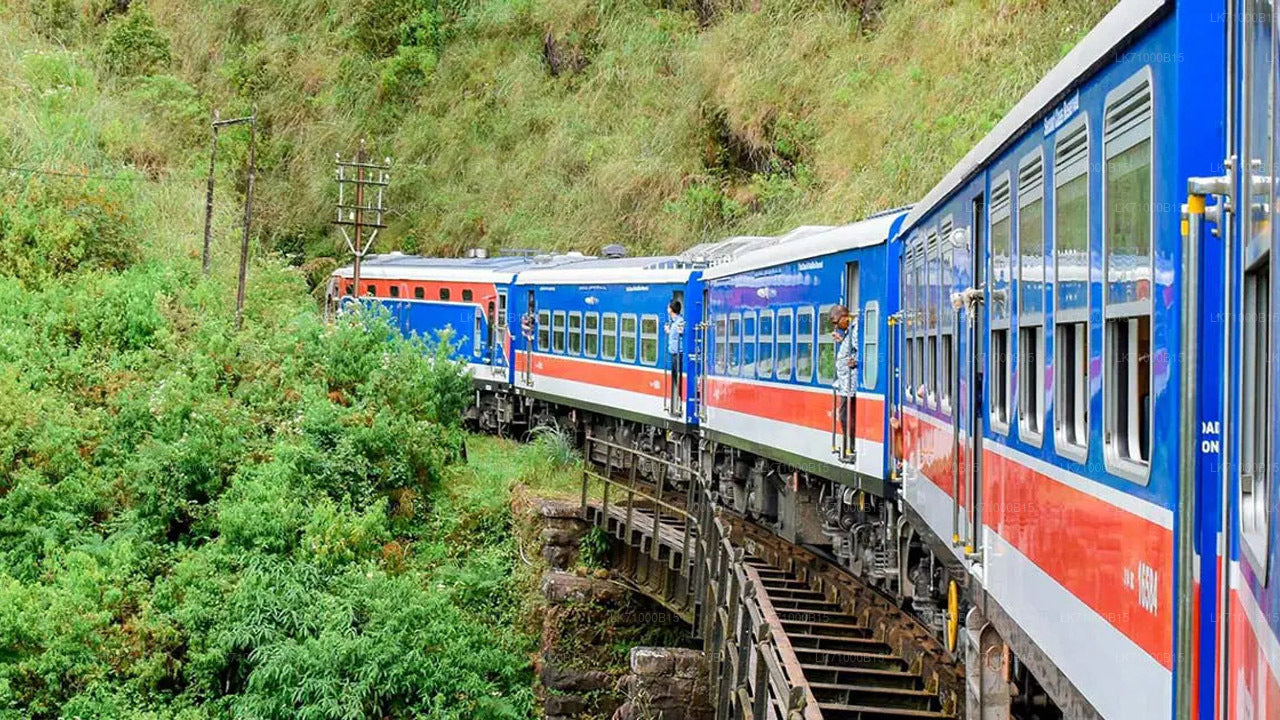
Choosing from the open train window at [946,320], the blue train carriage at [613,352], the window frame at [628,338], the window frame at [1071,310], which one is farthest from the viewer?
the window frame at [628,338]

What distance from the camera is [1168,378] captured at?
13.2ft

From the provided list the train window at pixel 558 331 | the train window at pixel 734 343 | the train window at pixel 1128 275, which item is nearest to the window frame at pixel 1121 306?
the train window at pixel 1128 275

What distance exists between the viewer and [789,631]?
12891 millimetres

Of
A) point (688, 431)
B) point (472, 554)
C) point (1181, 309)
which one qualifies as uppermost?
point (1181, 309)

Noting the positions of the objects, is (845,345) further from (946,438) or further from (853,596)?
(946,438)

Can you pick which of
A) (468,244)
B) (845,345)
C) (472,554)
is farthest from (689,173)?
(845,345)

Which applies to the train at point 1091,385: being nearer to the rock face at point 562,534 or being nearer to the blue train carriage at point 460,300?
the rock face at point 562,534

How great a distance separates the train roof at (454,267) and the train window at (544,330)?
156 centimetres

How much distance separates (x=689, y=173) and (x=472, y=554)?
46.1 feet

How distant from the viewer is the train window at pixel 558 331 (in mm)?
26250

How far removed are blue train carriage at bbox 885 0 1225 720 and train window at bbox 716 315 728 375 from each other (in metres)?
10.3

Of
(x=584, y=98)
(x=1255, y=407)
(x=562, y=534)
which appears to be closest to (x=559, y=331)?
(x=562, y=534)

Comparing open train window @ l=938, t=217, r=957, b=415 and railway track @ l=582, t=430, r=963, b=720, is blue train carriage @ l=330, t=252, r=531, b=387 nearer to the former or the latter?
railway track @ l=582, t=430, r=963, b=720

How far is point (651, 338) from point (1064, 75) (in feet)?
54.8
